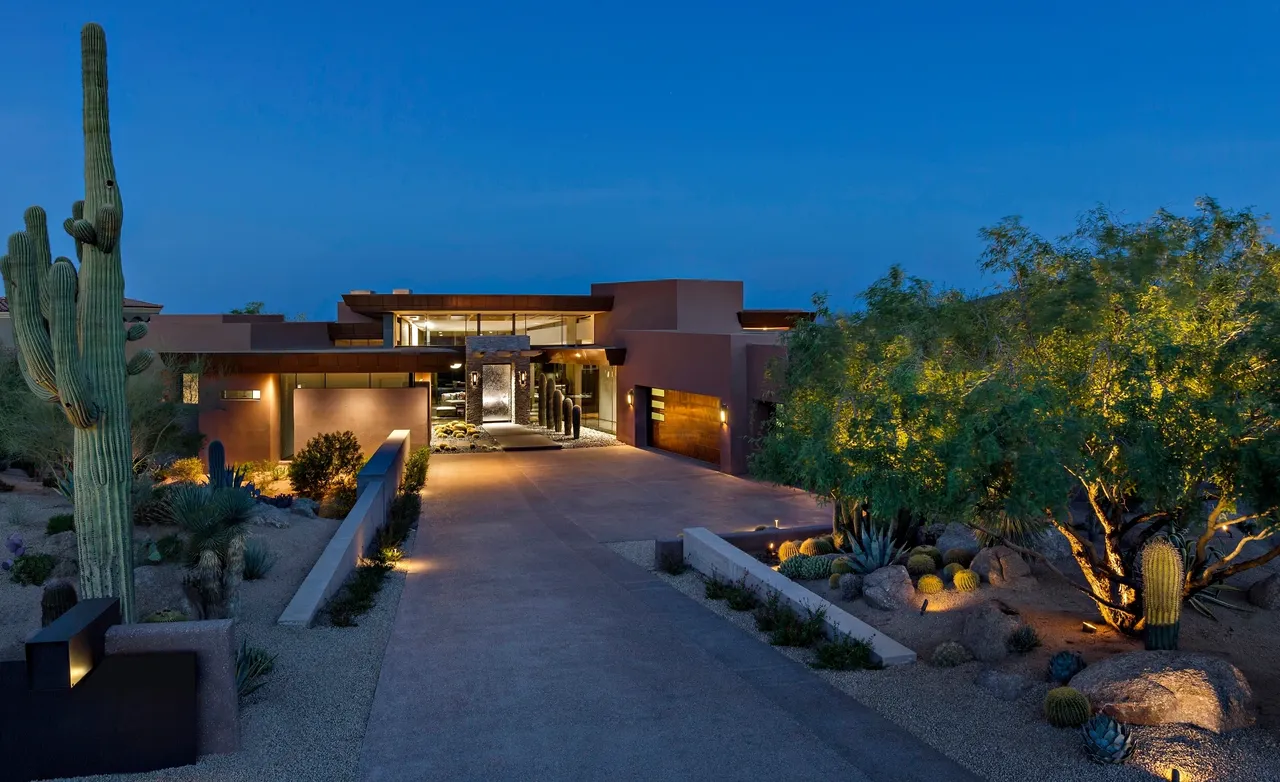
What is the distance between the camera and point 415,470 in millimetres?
21141

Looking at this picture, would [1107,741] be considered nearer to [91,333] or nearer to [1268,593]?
[1268,593]

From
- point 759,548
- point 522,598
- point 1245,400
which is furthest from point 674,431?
point 1245,400

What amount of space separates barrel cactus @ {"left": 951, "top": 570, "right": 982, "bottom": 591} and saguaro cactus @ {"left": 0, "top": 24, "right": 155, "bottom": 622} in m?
8.87

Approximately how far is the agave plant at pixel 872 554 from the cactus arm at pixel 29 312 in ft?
30.7

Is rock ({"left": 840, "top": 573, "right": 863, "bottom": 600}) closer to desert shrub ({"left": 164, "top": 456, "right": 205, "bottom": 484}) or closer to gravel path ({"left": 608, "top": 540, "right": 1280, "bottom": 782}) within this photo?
gravel path ({"left": 608, "top": 540, "right": 1280, "bottom": 782})

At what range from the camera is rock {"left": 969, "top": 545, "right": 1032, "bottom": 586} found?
1052cm

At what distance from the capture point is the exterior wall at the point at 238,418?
26375 millimetres

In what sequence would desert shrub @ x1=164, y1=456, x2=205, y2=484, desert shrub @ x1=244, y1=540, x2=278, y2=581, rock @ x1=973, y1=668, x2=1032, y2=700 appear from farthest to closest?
desert shrub @ x1=164, y1=456, x2=205, y2=484 < desert shrub @ x1=244, y1=540, x2=278, y2=581 < rock @ x1=973, y1=668, x2=1032, y2=700

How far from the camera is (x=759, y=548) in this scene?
45.2 feet

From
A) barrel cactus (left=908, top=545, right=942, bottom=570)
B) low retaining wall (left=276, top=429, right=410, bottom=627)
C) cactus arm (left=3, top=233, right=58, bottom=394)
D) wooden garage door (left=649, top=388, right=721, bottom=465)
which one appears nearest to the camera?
cactus arm (left=3, top=233, right=58, bottom=394)

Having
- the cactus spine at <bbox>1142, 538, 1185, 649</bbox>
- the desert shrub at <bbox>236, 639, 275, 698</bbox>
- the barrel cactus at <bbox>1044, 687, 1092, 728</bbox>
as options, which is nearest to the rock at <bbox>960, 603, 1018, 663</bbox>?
the cactus spine at <bbox>1142, 538, 1185, 649</bbox>

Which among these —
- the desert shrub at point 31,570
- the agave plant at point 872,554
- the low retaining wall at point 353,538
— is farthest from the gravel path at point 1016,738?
the desert shrub at point 31,570

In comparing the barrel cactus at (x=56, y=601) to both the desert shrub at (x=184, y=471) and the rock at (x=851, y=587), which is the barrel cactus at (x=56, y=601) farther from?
the desert shrub at (x=184, y=471)

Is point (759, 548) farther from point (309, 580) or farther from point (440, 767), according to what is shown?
point (440, 767)
